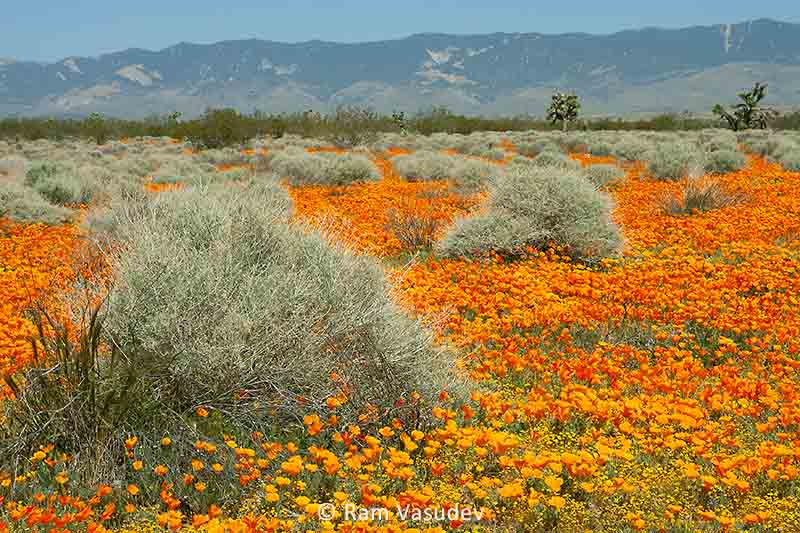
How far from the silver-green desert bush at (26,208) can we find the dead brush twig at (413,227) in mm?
7021

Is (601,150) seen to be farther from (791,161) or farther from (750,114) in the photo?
(750,114)

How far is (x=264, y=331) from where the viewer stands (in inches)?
176

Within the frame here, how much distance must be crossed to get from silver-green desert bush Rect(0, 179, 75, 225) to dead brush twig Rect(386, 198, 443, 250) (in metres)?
7.02

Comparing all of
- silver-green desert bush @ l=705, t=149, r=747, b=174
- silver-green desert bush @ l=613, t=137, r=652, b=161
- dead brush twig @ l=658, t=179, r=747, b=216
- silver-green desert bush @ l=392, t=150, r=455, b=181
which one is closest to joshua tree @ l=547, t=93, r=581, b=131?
silver-green desert bush @ l=613, t=137, r=652, b=161

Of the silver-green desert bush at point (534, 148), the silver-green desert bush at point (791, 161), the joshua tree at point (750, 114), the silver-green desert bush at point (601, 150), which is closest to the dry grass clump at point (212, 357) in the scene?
the silver-green desert bush at point (791, 161)

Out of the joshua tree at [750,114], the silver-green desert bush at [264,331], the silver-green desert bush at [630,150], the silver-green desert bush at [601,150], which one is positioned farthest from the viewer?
the joshua tree at [750,114]

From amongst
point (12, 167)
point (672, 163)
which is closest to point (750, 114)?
point (672, 163)

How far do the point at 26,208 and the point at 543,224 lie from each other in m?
10.2

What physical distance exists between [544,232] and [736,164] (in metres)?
14.9

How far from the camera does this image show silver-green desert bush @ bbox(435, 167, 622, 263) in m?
10.3

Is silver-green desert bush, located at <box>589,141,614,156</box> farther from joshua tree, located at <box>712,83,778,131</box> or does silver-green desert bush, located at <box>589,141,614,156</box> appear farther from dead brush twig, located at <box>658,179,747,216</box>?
joshua tree, located at <box>712,83,778,131</box>

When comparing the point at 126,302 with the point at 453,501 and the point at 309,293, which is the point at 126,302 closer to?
the point at 309,293

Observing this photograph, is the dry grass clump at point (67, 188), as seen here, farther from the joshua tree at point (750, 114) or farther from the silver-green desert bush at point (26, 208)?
the joshua tree at point (750, 114)

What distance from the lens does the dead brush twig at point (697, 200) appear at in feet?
45.7
